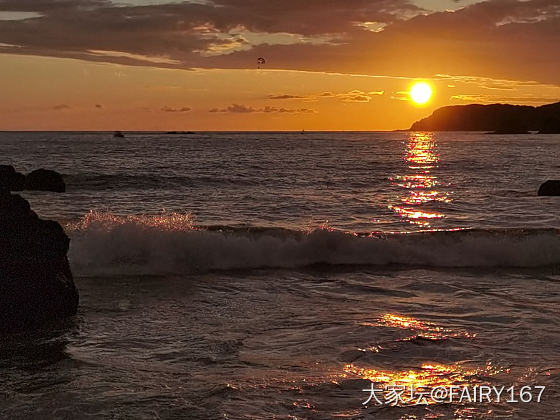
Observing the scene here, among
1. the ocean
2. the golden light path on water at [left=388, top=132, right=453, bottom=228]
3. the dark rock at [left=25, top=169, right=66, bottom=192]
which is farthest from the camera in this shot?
the dark rock at [left=25, top=169, right=66, bottom=192]

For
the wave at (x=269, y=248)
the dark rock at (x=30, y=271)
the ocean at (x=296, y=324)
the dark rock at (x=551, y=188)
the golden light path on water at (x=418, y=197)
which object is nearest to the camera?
the ocean at (x=296, y=324)

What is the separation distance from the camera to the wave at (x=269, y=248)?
46.8ft

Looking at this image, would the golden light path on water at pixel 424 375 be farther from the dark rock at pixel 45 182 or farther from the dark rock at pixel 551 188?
the dark rock at pixel 45 182

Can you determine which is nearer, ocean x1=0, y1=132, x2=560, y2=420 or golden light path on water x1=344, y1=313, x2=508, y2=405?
ocean x1=0, y1=132, x2=560, y2=420

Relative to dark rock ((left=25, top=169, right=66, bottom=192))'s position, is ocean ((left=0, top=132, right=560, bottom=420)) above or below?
below

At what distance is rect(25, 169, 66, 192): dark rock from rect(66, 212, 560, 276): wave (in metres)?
18.1

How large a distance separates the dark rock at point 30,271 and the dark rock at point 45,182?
24.1m

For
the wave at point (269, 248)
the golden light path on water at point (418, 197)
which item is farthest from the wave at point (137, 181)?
the wave at point (269, 248)

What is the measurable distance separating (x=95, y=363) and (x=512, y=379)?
477 centimetres

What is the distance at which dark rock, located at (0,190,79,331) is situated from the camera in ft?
28.9

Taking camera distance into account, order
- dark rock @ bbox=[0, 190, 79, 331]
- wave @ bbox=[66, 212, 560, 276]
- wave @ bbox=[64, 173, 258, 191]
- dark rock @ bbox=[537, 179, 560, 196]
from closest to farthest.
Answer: dark rock @ bbox=[0, 190, 79, 331] < wave @ bbox=[66, 212, 560, 276] < dark rock @ bbox=[537, 179, 560, 196] < wave @ bbox=[64, 173, 258, 191]

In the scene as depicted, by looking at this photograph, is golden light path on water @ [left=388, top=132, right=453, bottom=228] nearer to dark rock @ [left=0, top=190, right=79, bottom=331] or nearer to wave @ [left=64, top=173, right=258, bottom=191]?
wave @ [left=64, top=173, right=258, bottom=191]

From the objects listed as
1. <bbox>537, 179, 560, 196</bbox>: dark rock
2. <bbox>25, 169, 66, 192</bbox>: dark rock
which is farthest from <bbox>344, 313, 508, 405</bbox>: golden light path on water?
<bbox>25, 169, 66, 192</bbox>: dark rock

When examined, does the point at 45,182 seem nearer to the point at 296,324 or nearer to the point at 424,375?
the point at 296,324
